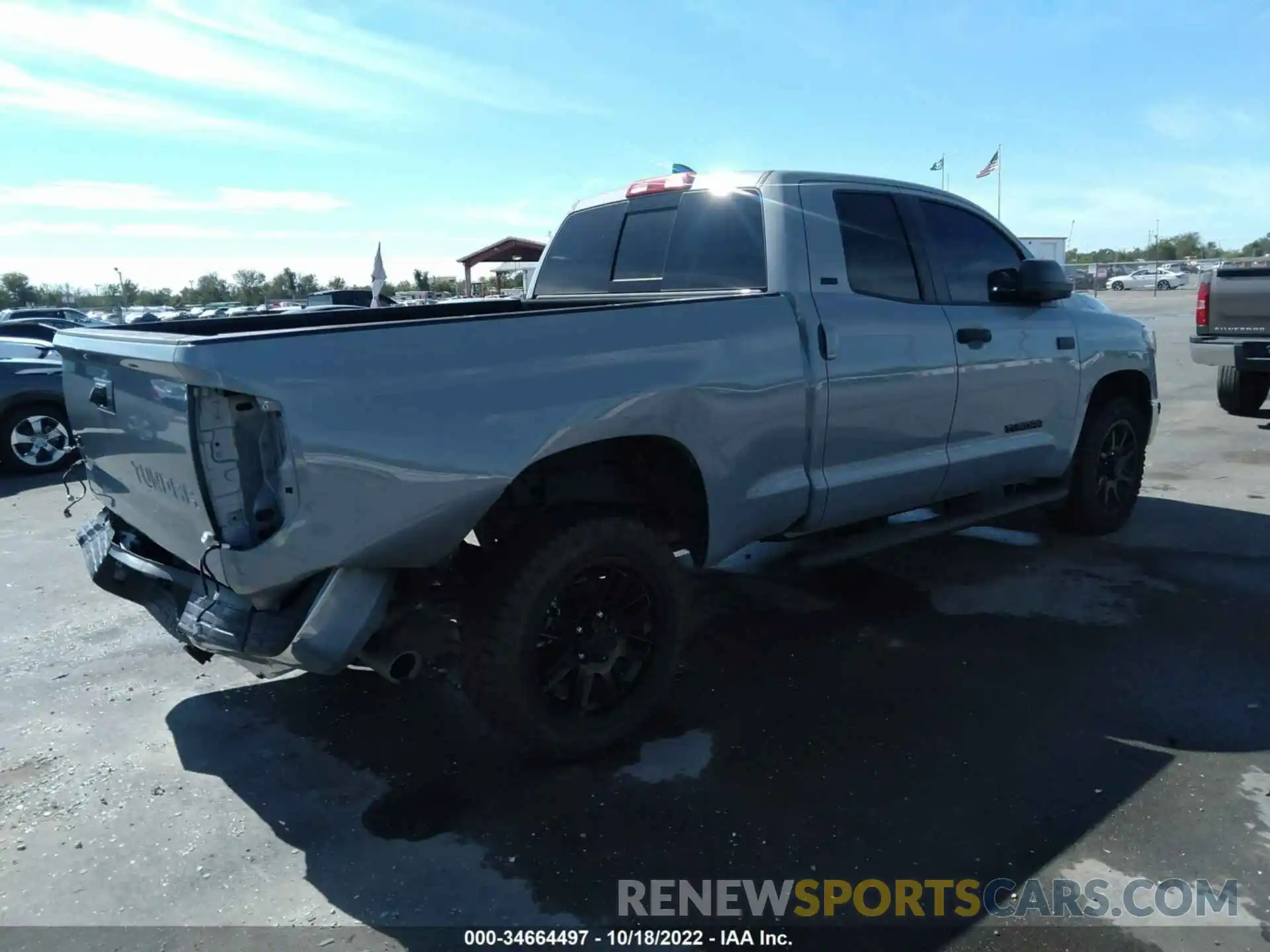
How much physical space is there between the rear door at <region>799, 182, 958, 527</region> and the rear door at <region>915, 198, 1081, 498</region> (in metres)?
0.14

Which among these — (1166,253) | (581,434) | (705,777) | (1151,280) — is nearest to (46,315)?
(581,434)

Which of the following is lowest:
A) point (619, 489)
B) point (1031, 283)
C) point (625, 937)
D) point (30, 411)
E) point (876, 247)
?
point (625, 937)

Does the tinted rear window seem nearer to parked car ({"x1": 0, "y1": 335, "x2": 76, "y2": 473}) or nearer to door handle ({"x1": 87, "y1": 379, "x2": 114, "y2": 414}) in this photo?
door handle ({"x1": 87, "y1": 379, "x2": 114, "y2": 414})

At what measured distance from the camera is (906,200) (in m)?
4.66

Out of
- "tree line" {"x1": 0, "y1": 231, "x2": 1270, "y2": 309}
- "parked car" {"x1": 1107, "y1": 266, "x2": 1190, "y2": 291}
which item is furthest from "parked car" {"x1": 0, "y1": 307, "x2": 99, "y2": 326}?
"parked car" {"x1": 1107, "y1": 266, "x2": 1190, "y2": 291}

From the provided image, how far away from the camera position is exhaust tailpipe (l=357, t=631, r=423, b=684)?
9.65ft

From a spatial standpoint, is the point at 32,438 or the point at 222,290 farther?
the point at 222,290

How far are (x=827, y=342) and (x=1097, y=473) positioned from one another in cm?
286

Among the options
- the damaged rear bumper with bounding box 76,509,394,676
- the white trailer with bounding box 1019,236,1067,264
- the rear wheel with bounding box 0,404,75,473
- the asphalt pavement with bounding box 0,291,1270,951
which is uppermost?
the white trailer with bounding box 1019,236,1067,264

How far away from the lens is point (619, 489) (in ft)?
12.0

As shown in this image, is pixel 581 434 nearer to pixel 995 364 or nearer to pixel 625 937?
pixel 625 937

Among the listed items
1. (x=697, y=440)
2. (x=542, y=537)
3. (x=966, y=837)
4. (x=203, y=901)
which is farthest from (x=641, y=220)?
(x=203, y=901)

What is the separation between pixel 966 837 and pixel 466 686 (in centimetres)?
163

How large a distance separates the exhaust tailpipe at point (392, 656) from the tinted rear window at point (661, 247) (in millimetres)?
2066
